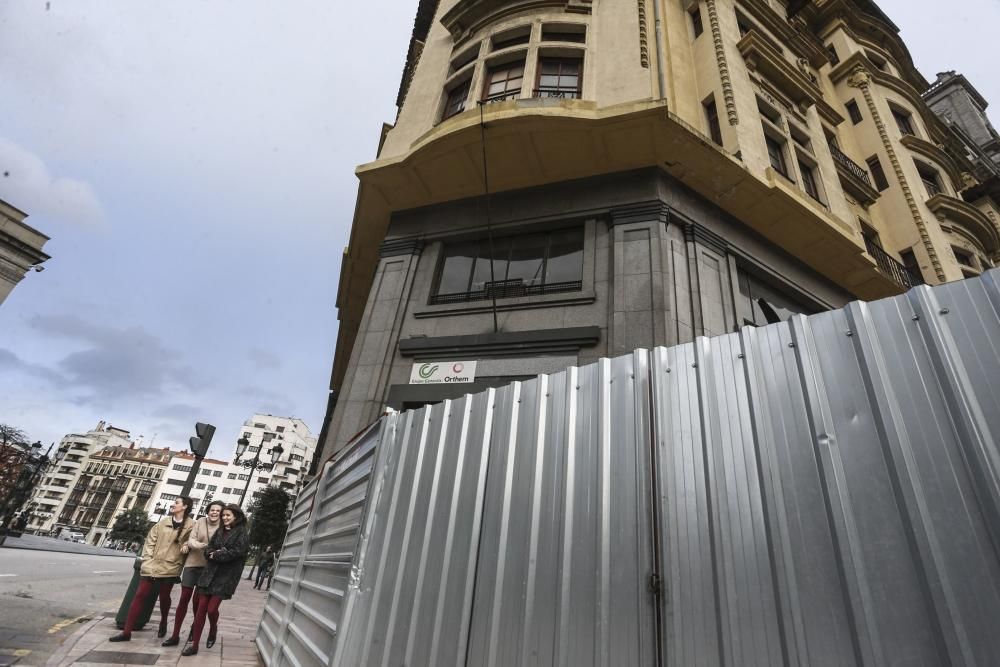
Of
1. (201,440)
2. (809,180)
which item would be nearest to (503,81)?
(809,180)

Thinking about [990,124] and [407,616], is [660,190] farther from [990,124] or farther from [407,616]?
[990,124]

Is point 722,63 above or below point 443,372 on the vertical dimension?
above

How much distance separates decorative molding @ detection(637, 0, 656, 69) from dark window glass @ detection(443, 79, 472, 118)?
3.88 m

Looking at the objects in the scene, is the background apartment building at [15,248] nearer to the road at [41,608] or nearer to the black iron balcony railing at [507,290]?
the road at [41,608]

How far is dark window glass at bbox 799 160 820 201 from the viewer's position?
10.9 m

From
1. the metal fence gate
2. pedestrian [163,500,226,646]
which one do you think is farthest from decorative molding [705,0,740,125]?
pedestrian [163,500,226,646]

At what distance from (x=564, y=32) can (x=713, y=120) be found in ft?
13.4

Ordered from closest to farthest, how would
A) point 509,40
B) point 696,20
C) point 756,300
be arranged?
point 756,300
point 509,40
point 696,20

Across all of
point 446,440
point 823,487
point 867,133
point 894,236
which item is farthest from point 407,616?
point 867,133

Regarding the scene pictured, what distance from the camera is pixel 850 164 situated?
15078 mm

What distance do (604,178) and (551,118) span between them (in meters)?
1.66

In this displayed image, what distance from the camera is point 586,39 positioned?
1038 cm

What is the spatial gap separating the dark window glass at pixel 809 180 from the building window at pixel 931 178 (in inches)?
345

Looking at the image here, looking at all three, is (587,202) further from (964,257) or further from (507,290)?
(964,257)
